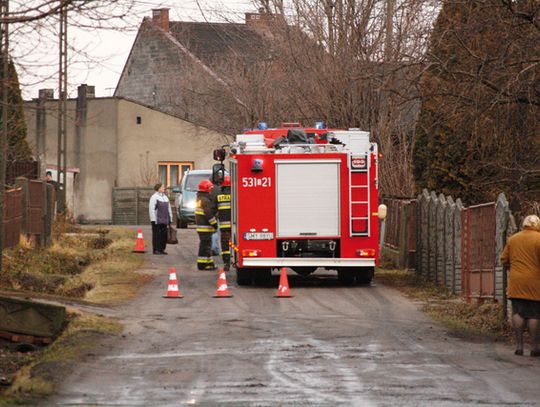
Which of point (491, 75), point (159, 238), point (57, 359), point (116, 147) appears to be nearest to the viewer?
point (57, 359)

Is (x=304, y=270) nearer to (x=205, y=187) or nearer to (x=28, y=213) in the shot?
(x=205, y=187)

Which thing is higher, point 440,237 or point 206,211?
point 206,211

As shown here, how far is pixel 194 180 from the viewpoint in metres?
44.4

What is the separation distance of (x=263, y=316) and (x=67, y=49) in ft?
20.6

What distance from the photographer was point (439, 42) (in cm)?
1738

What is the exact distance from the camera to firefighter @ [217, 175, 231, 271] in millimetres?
26156

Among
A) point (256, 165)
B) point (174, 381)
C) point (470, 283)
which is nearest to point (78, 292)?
point (256, 165)

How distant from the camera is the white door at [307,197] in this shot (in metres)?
22.9

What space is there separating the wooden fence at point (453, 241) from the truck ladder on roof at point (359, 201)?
4.80 feet

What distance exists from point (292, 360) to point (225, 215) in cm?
1296

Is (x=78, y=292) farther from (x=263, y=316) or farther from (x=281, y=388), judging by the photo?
(x=281, y=388)

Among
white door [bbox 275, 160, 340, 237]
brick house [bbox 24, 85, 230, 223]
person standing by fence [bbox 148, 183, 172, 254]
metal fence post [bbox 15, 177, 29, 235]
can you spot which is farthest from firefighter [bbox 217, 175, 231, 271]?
brick house [bbox 24, 85, 230, 223]

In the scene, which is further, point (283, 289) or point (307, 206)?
point (307, 206)

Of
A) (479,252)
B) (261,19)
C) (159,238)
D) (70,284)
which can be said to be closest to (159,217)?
(159,238)
